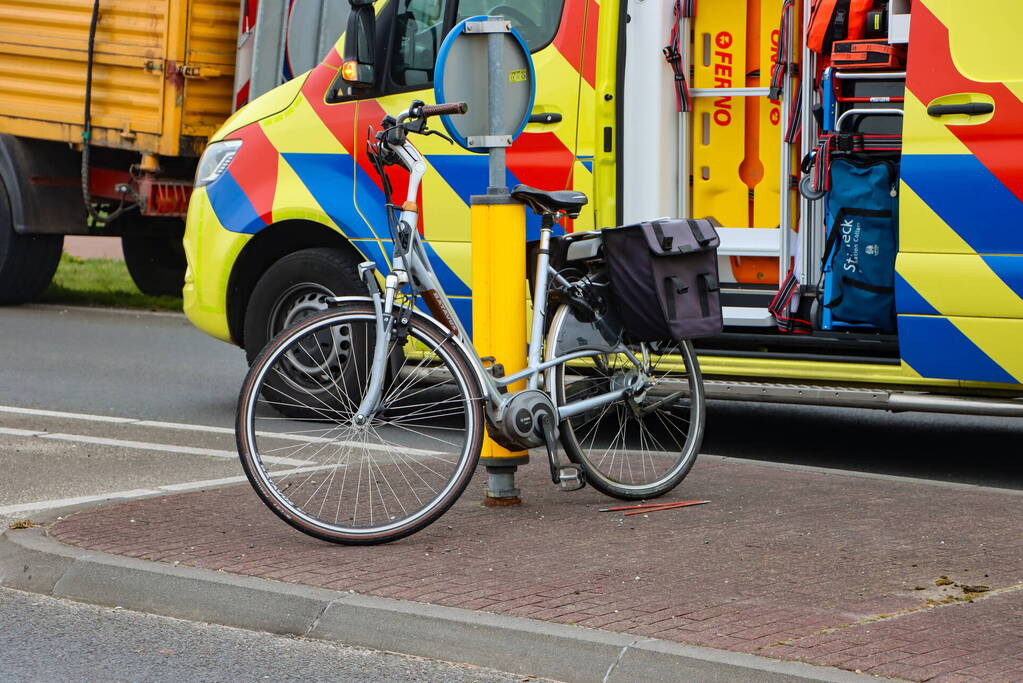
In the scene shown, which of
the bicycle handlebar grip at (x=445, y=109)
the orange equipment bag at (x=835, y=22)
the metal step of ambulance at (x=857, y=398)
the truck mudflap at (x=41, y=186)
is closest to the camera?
the bicycle handlebar grip at (x=445, y=109)

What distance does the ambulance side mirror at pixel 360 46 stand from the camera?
7488 mm

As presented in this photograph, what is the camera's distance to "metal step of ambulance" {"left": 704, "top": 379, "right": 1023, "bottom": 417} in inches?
259

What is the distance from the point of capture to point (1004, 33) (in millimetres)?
6477

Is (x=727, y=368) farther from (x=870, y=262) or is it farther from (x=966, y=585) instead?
(x=966, y=585)

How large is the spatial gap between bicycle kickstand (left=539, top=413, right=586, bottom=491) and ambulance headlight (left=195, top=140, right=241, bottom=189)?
3.40 m

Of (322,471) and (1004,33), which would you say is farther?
(1004,33)

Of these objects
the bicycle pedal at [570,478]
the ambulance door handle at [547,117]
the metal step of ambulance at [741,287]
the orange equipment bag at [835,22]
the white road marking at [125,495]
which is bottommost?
the white road marking at [125,495]

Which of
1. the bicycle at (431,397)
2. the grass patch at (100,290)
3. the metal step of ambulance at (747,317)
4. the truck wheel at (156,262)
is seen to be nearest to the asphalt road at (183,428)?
the metal step of ambulance at (747,317)

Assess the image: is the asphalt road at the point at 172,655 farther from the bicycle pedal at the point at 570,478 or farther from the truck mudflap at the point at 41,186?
the truck mudflap at the point at 41,186

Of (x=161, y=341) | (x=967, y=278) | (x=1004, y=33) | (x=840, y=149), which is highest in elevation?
(x=1004, y=33)

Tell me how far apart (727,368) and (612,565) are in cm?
253

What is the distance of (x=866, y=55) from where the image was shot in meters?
6.92

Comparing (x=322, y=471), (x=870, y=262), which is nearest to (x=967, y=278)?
(x=870, y=262)

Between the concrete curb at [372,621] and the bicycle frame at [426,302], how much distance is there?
0.87 metres
